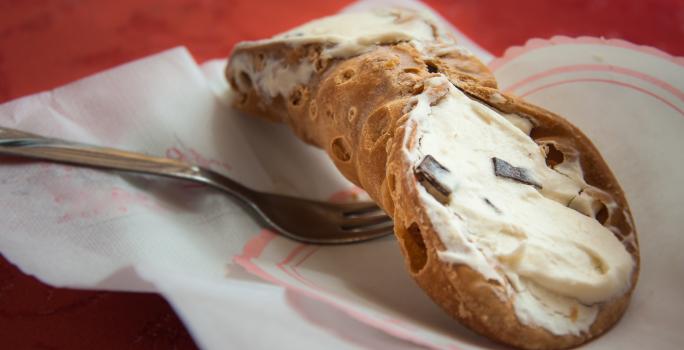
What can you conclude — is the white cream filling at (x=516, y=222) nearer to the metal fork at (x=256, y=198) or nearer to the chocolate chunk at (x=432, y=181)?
the chocolate chunk at (x=432, y=181)

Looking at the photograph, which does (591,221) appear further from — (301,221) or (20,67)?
(20,67)

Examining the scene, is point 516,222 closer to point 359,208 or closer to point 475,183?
point 475,183

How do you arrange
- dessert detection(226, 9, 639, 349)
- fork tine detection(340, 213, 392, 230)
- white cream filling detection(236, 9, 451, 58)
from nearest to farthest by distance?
dessert detection(226, 9, 639, 349) < white cream filling detection(236, 9, 451, 58) < fork tine detection(340, 213, 392, 230)

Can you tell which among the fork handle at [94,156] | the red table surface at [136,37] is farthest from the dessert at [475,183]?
the red table surface at [136,37]

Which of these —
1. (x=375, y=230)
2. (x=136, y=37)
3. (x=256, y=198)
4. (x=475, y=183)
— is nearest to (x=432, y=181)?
(x=475, y=183)

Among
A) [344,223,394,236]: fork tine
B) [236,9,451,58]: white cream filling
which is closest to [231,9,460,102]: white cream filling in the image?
[236,9,451,58]: white cream filling

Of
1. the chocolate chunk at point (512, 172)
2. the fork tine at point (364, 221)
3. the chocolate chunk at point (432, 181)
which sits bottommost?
the fork tine at point (364, 221)

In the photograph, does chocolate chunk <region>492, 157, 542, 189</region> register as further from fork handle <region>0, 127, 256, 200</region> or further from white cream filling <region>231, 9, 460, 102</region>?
fork handle <region>0, 127, 256, 200</region>
